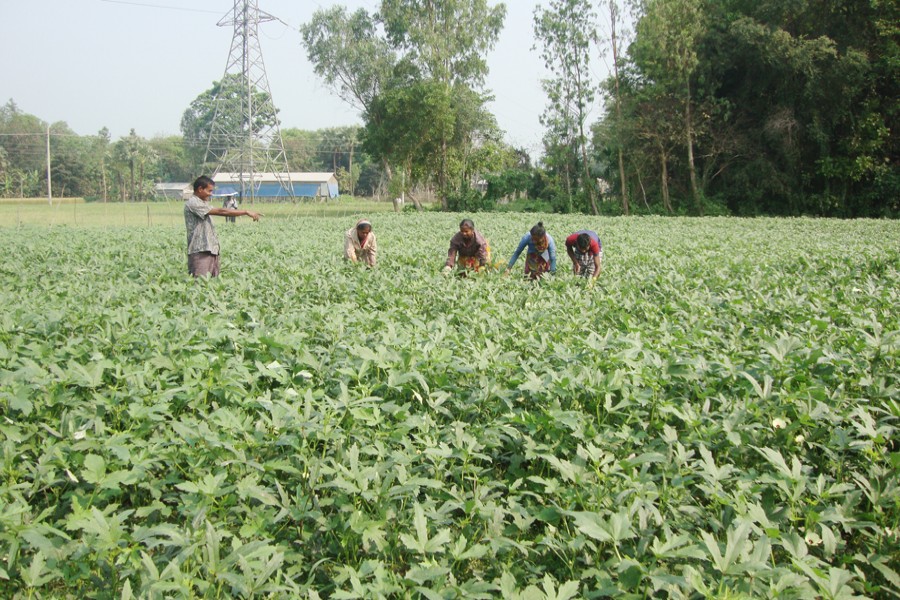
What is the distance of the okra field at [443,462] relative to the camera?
2.13m

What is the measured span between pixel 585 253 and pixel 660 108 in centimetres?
2974

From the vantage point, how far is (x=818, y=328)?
15.8 feet

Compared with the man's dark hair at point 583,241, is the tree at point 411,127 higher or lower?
higher

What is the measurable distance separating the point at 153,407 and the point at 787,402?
2.81m

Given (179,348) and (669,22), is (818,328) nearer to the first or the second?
(179,348)

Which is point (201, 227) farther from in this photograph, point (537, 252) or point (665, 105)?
point (665, 105)

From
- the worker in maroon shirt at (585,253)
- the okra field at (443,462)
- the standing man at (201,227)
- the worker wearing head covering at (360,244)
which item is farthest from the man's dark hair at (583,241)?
the standing man at (201,227)

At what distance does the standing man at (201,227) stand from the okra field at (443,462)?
3.27m

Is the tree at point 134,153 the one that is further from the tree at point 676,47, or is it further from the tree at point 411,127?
the tree at point 676,47

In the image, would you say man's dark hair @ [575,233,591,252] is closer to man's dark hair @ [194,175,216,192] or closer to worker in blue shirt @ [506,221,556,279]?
worker in blue shirt @ [506,221,556,279]

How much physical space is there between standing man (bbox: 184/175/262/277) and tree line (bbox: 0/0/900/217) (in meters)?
29.0

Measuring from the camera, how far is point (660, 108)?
115ft

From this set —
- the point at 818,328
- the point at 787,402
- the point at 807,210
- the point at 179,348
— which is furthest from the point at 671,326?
the point at 807,210

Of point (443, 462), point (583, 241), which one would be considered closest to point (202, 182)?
point (583, 241)
